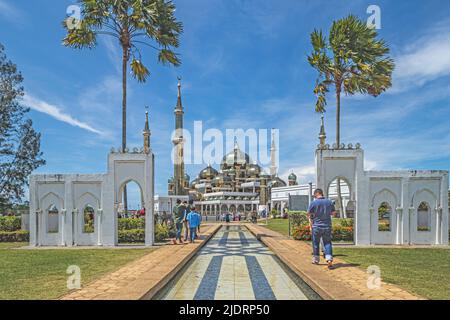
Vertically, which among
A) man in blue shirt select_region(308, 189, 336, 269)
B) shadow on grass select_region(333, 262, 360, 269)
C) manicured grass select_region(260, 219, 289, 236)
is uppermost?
man in blue shirt select_region(308, 189, 336, 269)

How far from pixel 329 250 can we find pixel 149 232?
29.4 ft

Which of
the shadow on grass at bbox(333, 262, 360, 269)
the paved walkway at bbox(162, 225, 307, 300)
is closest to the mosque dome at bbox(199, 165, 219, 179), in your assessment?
the paved walkway at bbox(162, 225, 307, 300)

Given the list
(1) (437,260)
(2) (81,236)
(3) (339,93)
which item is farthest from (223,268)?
(3) (339,93)

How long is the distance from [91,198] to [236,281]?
32.9 ft

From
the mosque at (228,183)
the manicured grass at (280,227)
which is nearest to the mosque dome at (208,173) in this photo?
the mosque at (228,183)

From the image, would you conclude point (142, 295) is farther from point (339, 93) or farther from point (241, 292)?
point (339, 93)

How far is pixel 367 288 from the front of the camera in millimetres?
7383

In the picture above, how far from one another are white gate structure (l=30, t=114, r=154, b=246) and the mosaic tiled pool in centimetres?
524

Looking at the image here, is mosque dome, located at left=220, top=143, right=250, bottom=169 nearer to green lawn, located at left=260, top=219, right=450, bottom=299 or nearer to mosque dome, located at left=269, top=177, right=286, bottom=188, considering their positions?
mosque dome, located at left=269, top=177, right=286, bottom=188

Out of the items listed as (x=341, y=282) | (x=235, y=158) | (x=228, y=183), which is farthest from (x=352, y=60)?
(x=235, y=158)

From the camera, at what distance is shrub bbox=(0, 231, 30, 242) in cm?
1997

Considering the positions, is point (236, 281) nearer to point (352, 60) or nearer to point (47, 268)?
point (47, 268)

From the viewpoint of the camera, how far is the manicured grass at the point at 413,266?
7718 millimetres

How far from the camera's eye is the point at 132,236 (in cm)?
1781
